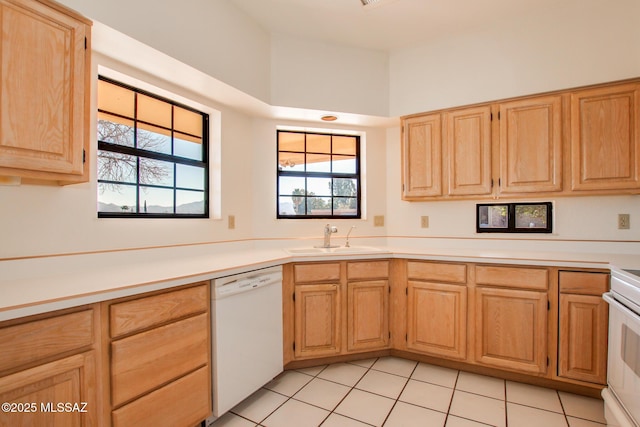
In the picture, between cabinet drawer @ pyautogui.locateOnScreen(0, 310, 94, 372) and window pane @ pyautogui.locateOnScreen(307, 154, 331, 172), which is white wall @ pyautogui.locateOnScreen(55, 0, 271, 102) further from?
cabinet drawer @ pyautogui.locateOnScreen(0, 310, 94, 372)

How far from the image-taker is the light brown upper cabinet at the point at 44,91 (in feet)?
3.98

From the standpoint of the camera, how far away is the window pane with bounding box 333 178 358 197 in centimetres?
315

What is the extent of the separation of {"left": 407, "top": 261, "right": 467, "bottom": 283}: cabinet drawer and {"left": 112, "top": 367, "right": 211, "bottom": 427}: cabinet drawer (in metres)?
1.63

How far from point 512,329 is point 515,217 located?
3.13 ft

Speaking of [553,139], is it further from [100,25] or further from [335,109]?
[100,25]

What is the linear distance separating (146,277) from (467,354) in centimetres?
220

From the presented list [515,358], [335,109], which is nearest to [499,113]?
[335,109]

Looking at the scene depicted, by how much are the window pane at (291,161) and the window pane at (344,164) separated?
0.34 m

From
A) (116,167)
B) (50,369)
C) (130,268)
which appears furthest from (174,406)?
(116,167)

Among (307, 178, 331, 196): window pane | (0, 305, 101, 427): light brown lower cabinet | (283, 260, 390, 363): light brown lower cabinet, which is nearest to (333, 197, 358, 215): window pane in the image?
(307, 178, 331, 196): window pane

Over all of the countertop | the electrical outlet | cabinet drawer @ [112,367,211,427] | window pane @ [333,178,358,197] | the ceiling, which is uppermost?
the ceiling

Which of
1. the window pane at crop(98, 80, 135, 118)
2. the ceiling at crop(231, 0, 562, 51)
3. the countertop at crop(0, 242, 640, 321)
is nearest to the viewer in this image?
the countertop at crop(0, 242, 640, 321)

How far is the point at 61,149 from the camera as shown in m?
1.36

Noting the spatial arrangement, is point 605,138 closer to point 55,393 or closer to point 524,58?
Answer: point 524,58
